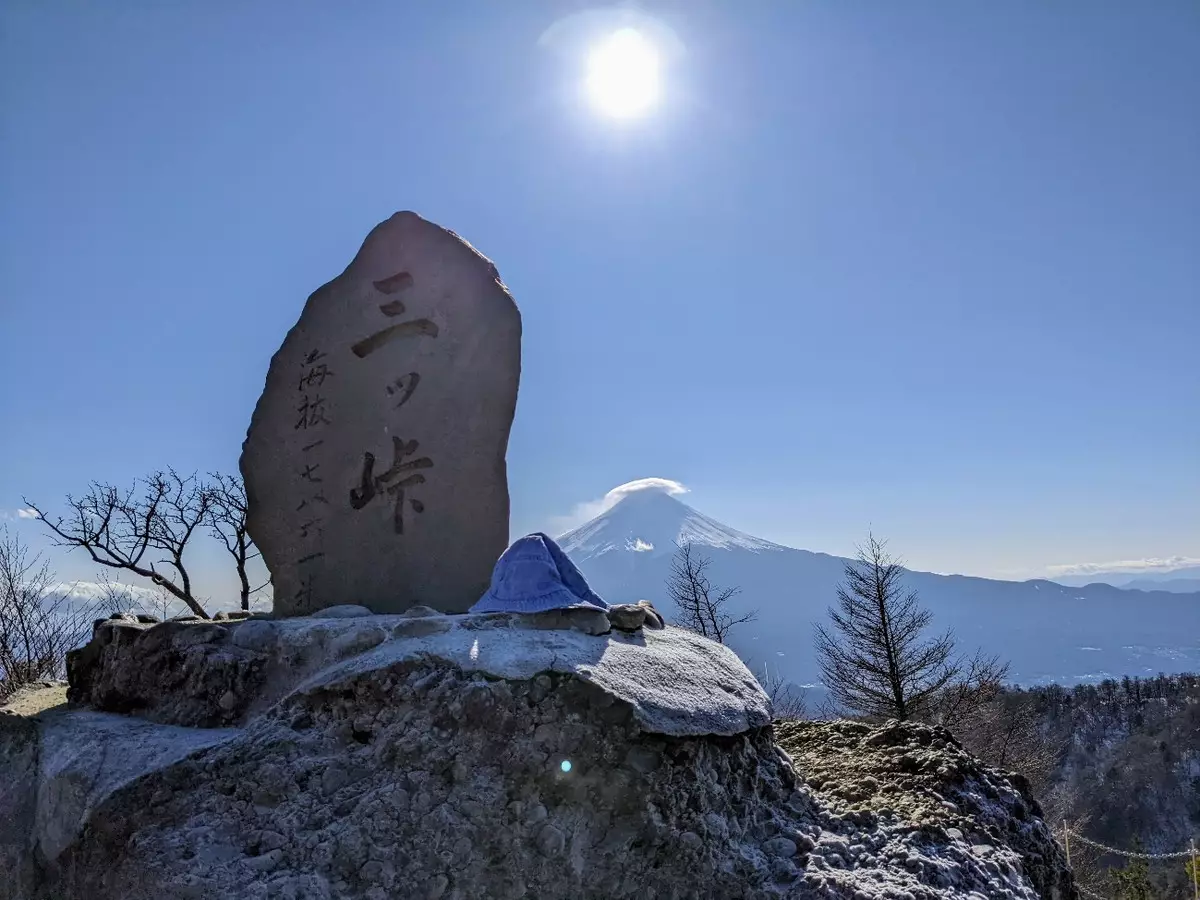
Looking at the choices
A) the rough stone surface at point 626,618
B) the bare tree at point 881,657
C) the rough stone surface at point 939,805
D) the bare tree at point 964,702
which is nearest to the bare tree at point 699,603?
the bare tree at point 881,657

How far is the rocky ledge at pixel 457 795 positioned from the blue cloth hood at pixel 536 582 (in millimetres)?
214

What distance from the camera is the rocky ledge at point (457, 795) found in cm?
241

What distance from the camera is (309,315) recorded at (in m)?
5.45

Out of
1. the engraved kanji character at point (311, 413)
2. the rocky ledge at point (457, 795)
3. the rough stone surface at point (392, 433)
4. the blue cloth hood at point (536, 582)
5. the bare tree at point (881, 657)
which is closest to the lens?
the rocky ledge at point (457, 795)

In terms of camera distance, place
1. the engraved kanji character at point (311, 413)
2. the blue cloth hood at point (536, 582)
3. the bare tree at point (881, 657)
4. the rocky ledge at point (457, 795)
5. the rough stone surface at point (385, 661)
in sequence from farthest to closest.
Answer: the bare tree at point (881, 657) < the engraved kanji character at point (311, 413) < the blue cloth hood at point (536, 582) < the rough stone surface at point (385, 661) < the rocky ledge at point (457, 795)

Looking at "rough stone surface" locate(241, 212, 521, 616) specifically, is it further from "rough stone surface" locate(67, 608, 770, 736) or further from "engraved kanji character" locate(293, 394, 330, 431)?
"rough stone surface" locate(67, 608, 770, 736)

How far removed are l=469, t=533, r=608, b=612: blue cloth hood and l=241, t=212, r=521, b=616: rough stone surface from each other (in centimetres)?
113

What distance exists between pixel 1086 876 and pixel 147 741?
1801cm

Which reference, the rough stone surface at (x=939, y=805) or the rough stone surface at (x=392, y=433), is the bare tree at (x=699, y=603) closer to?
the rough stone surface at (x=392, y=433)

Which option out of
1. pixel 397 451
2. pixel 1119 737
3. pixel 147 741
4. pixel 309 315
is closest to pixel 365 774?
pixel 147 741

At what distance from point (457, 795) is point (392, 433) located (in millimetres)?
2859

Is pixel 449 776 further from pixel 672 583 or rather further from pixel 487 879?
pixel 672 583

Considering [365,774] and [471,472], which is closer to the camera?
[365,774]

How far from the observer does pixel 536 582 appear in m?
3.45
